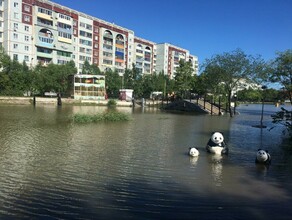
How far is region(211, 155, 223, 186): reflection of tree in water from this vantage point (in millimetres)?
10328

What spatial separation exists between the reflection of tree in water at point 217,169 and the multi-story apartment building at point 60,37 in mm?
74774

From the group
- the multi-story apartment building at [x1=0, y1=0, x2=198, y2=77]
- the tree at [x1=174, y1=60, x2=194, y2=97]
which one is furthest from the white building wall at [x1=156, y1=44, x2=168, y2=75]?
the tree at [x1=174, y1=60, x2=194, y2=97]

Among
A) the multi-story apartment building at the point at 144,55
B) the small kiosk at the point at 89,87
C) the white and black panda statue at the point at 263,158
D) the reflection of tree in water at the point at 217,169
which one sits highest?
the multi-story apartment building at the point at 144,55

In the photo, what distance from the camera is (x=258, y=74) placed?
44531 millimetres

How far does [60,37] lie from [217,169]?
83004 mm

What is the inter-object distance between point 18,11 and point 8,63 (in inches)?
837

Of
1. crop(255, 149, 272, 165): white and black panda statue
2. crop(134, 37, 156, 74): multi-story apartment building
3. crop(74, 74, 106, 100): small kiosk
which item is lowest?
crop(255, 149, 272, 165): white and black panda statue

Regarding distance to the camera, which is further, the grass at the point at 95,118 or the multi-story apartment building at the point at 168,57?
the multi-story apartment building at the point at 168,57

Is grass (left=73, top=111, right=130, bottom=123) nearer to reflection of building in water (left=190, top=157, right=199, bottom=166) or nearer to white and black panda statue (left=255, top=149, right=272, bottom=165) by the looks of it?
reflection of building in water (left=190, top=157, right=199, bottom=166)

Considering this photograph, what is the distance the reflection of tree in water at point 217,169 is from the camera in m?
10.3

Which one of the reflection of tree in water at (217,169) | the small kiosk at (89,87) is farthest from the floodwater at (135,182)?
the small kiosk at (89,87)

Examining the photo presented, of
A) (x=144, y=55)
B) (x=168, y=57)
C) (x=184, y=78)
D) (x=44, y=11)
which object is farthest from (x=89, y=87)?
(x=168, y=57)

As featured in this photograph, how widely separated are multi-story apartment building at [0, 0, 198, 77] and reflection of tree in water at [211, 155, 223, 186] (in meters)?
74.8

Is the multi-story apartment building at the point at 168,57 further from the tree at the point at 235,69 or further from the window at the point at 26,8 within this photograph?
the tree at the point at 235,69
